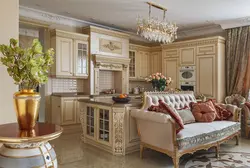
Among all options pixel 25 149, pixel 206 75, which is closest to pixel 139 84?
pixel 206 75

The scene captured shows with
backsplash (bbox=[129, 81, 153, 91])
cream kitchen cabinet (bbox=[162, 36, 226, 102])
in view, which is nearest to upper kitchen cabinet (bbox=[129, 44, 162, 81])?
backsplash (bbox=[129, 81, 153, 91])

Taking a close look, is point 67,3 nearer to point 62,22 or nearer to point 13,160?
point 62,22

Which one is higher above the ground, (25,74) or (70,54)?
(70,54)

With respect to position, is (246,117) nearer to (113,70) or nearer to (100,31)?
(113,70)

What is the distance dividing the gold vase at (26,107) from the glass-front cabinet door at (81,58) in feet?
13.0

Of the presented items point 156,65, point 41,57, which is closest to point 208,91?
point 156,65

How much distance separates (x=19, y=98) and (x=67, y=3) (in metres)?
3.64

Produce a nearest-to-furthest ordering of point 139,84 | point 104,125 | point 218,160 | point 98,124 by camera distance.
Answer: point 218,160 < point 104,125 < point 98,124 < point 139,84

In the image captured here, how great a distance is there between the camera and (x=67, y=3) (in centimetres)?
462

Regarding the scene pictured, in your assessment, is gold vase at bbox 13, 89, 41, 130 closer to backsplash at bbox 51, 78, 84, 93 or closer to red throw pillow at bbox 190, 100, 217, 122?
red throw pillow at bbox 190, 100, 217, 122

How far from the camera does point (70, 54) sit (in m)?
5.41

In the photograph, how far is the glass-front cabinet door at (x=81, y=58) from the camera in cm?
552

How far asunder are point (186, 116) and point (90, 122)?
1843 mm

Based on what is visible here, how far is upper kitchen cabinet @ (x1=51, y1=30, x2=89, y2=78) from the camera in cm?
518
